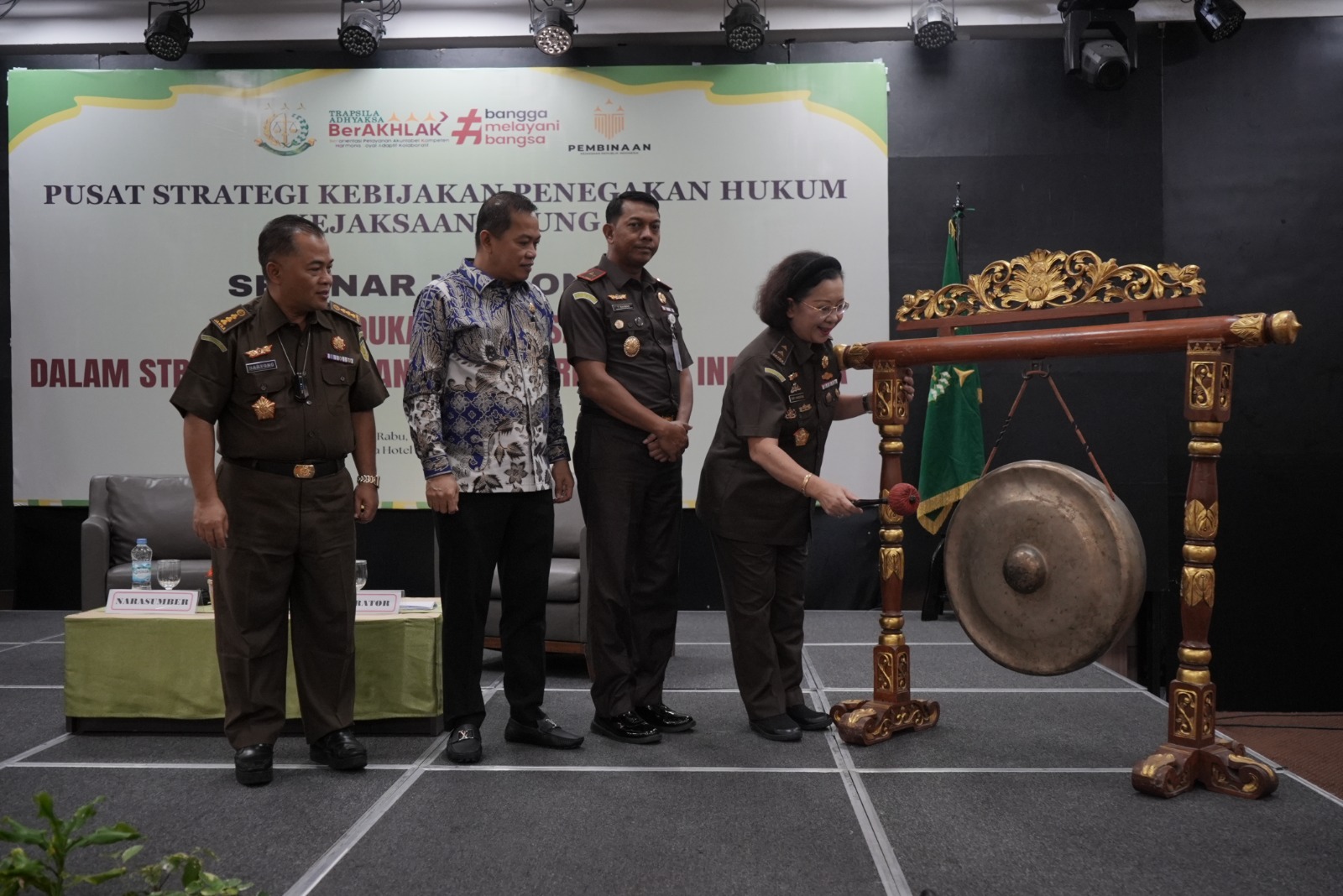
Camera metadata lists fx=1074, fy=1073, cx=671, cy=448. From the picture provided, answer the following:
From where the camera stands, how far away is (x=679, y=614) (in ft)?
18.1

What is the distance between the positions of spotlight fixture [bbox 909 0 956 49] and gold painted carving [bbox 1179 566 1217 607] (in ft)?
11.6

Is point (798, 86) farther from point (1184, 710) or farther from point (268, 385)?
point (1184, 710)

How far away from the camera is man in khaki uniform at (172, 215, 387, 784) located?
271cm

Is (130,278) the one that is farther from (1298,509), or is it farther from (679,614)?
(1298,509)

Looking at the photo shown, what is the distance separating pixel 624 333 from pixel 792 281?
501 millimetres

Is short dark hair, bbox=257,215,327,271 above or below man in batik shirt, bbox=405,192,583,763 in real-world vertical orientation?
above

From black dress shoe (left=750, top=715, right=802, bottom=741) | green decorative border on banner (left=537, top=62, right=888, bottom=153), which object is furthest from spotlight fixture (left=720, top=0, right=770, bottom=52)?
black dress shoe (left=750, top=715, right=802, bottom=741)

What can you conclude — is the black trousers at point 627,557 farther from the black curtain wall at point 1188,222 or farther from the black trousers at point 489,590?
the black curtain wall at point 1188,222

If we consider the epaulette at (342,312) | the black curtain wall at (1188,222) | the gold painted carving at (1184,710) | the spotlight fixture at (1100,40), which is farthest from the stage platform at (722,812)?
the spotlight fixture at (1100,40)

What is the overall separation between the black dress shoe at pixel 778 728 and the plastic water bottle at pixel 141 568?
7.37 feet

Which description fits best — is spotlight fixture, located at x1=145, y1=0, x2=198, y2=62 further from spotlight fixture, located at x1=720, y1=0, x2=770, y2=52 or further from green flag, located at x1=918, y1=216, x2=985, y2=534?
green flag, located at x1=918, y1=216, x2=985, y2=534

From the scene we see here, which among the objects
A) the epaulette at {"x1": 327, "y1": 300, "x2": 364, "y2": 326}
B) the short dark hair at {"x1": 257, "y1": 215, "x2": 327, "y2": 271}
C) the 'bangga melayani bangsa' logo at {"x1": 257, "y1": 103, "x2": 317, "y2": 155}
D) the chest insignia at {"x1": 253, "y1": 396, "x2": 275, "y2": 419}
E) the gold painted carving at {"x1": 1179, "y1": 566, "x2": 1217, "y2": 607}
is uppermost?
the 'bangga melayani bangsa' logo at {"x1": 257, "y1": 103, "x2": 317, "y2": 155}

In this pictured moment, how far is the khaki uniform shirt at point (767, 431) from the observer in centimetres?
302

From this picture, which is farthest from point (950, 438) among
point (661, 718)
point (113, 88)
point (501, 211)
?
point (113, 88)
